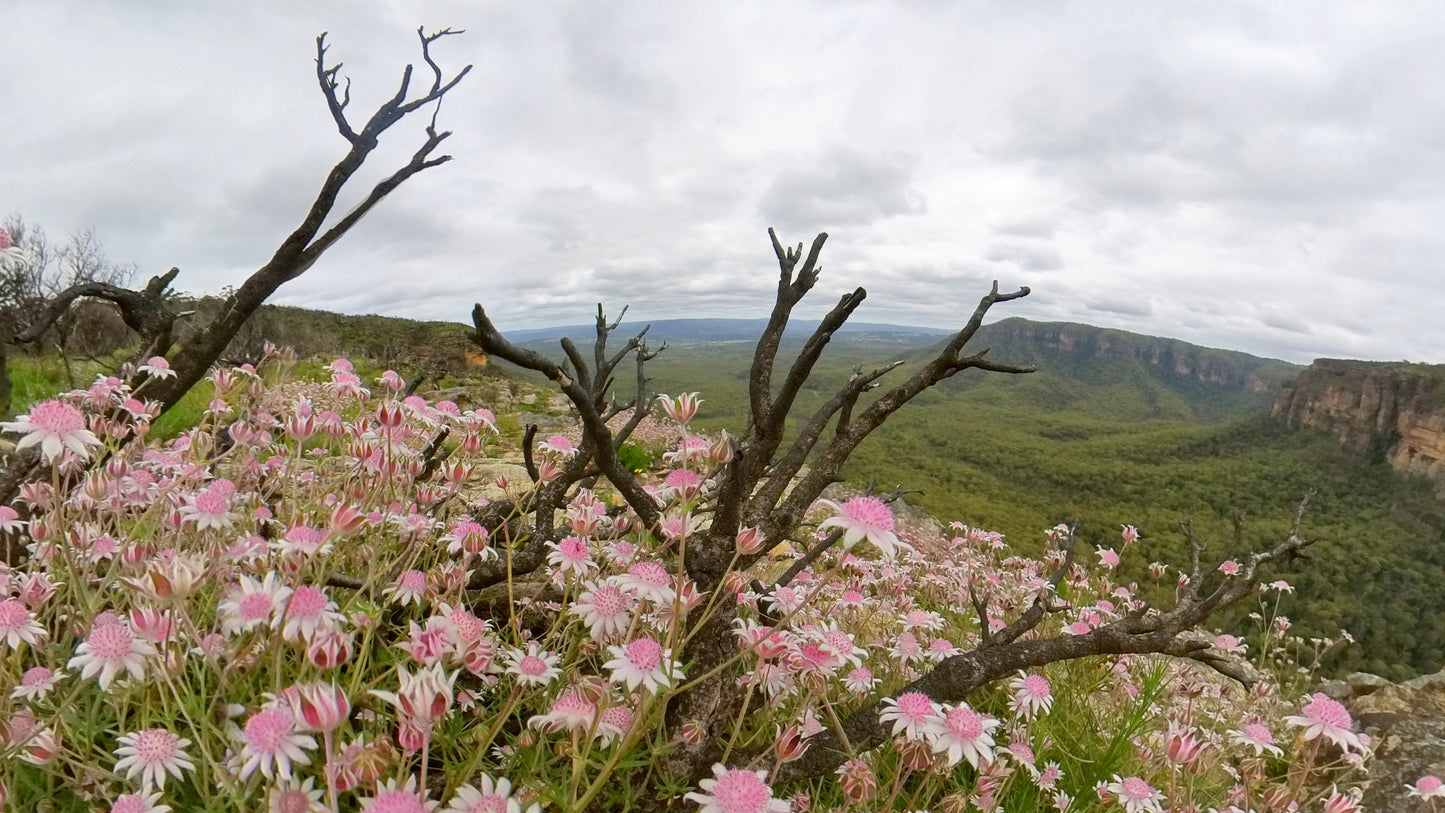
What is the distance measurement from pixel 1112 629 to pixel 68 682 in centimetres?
339

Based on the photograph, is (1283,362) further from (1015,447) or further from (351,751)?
(351,751)

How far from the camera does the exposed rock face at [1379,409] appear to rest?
73.3 meters

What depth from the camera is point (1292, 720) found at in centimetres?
216

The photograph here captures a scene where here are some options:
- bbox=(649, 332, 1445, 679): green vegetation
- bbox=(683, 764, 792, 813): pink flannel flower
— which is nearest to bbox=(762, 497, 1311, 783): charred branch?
bbox=(683, 764, 792, 813): pink flannel flower

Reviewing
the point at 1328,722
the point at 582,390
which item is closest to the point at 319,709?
the point at 582,390

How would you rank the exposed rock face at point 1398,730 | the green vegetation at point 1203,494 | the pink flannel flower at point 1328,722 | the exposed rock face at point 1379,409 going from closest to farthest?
the pink flannel flower at point 1328,722, the exposed rock face at point 1398,730, the green vegetation at point 1203,494, the exposed rock face at point 1379,409

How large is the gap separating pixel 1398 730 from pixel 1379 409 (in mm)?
109916

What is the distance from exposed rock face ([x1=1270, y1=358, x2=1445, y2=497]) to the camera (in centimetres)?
7331

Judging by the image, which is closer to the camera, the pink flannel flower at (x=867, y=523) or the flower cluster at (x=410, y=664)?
the flower cluster at (x=410, y=664)

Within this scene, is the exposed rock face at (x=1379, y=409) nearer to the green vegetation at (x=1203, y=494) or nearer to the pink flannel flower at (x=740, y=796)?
the green vegetation at (x=1203, y=494)

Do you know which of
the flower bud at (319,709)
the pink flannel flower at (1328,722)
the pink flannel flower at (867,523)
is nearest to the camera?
the flower bud at (319,709)

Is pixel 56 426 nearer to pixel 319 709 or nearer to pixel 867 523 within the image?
pixel 319 709

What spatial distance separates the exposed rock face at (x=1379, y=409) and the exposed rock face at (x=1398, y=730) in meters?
94.5

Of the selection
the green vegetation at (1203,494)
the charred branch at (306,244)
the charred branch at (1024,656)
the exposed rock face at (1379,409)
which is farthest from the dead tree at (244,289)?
the exposed rock face at (1379,409)
